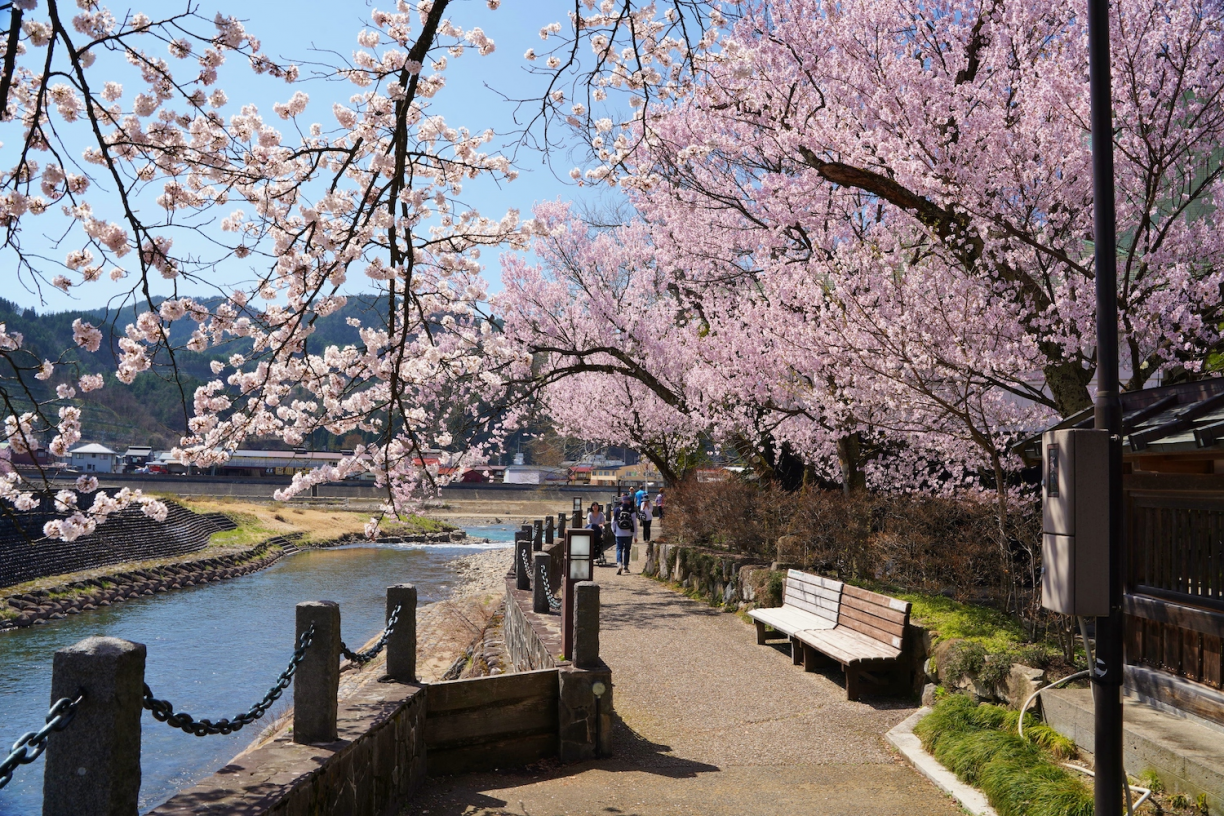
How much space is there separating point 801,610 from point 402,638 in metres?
5.97

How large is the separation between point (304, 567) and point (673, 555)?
21807mm

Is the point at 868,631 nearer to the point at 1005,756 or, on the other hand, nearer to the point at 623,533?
the point at 1005,756

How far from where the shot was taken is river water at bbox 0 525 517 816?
12812mm

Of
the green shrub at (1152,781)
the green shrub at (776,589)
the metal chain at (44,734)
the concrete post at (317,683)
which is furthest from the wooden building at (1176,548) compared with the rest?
the green shrub at (776,589)

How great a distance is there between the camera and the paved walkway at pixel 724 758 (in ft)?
19.0

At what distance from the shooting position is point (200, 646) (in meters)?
19.8

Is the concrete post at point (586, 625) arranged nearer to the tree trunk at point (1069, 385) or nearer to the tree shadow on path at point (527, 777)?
the tree shadow on path at point (527, 777)

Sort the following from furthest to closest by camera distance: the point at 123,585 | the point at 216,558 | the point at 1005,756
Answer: the point at 216,558 → the point at 123,585 → the point at 1005,756

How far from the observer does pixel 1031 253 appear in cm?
944

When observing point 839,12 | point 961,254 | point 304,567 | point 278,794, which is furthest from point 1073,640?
point 304,567

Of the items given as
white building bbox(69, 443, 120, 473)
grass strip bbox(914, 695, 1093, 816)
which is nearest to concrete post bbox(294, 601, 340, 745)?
grass strip bbox(914, 695, 1093, 816)

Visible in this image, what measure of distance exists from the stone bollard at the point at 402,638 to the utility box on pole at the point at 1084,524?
13.9ft

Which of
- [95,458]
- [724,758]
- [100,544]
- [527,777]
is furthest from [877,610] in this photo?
[95,458]

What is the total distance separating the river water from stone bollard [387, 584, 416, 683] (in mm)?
3030
